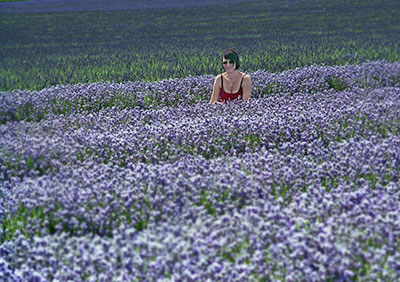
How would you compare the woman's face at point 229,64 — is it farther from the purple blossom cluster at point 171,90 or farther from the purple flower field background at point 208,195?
the purple blossom cluster at point 171,90

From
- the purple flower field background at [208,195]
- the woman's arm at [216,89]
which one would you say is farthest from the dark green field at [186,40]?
the purple flower field background at [208,195]

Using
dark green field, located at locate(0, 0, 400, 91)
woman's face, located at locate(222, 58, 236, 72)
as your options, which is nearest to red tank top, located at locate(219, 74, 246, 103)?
woman's face, located at locate(222, 58, 236, 72)

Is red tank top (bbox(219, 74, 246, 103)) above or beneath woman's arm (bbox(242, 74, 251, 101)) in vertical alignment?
beneath

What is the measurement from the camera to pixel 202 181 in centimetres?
349

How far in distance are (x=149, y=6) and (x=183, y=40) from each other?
13.4 metres

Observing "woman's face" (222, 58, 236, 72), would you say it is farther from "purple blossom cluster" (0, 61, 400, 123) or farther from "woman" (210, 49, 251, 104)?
"purple blossom cluster" (0, 61, 400, 123)

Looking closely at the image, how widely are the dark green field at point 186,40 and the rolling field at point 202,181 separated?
648 mm

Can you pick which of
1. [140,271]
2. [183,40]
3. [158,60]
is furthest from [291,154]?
[183,40]

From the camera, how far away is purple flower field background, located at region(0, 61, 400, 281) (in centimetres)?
259

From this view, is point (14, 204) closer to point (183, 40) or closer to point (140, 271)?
point (140, 271)

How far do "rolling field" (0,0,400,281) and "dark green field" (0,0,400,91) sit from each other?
65 centimetres

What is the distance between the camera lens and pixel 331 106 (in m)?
5.62

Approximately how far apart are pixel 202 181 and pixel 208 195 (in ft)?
0.55

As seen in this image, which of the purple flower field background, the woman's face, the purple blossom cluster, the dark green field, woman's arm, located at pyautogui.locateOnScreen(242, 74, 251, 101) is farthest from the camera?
the dark green field
